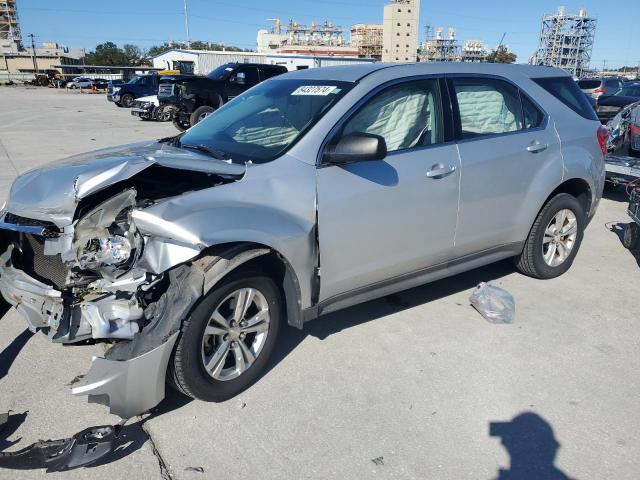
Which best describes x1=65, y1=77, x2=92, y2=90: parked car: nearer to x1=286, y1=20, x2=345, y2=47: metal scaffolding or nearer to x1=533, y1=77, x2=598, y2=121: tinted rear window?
x1=533, y1=77, x2=598, y2=121: tinted rear window

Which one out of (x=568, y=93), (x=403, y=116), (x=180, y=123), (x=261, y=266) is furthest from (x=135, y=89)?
(x=261, y=266)

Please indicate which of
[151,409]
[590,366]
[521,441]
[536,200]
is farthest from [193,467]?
[536,200]

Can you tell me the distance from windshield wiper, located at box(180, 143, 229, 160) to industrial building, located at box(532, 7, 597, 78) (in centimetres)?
10315

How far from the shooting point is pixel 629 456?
8.84ft

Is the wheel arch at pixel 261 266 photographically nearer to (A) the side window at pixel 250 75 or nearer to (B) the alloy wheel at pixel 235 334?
(B) the alloy wheel at pixel 235 334

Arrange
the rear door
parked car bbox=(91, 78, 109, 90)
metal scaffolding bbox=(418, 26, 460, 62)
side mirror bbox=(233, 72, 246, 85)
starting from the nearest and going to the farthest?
the rear door → side mirror bbox=(233, 72, 246, 85) → parked car bbox=(91, 78, 109, 90) → metal scaffolding bbox=(418, 26, 460, 62)

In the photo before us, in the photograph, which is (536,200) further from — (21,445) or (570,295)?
(21,445)

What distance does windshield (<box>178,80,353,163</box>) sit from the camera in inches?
134

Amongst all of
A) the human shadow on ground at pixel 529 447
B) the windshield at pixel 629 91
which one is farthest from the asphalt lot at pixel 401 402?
the windshield at pixel 629 91

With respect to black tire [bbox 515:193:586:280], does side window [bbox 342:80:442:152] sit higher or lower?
higher

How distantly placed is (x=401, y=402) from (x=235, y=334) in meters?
1.06

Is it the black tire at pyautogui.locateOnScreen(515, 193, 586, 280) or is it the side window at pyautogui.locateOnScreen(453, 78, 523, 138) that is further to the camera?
the black tire at pyautogui.locateOnScreen(515, 193, 586, 280)

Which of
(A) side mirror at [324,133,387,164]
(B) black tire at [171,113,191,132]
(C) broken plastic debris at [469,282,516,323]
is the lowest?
(C) broken plastic debris at [469,282,516,323]

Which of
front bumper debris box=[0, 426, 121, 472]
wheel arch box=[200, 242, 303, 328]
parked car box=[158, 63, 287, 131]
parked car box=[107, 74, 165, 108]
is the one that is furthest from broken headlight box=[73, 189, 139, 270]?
parked car box=[107, 74, 165, 108]
